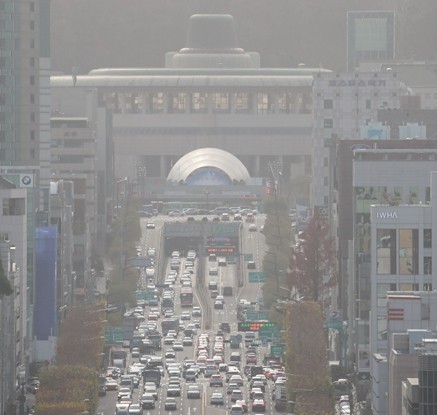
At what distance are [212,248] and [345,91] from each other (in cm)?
1725

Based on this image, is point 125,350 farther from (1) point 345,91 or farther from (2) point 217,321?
(1) point 345,91

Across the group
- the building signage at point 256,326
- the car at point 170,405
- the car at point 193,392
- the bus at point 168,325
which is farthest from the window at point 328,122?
the car at point 170,405

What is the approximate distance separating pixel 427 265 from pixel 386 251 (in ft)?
5.38

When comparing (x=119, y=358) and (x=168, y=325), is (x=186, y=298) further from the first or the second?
(x=119, y=358)

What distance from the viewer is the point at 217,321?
141375mm

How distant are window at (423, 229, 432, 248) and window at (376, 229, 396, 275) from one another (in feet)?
3.73

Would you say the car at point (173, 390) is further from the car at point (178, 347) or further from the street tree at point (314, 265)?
the car at point (178, 347)

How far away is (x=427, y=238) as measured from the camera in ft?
328

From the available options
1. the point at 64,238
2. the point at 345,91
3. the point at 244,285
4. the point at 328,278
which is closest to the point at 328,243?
the point at 328,278

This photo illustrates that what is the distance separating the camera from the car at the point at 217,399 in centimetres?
10481

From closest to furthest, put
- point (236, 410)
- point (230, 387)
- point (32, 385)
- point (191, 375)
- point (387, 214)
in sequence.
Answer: point (387, 214) → point (236, 410) → point (32, 385) → point (230, 387) → point (191, 375)

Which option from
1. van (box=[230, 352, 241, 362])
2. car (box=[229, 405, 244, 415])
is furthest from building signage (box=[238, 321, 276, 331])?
car (box=[229, 405, 244, 415])

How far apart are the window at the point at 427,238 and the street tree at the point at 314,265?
25.7m

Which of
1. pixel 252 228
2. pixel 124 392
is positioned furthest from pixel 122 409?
pixel 252 228
